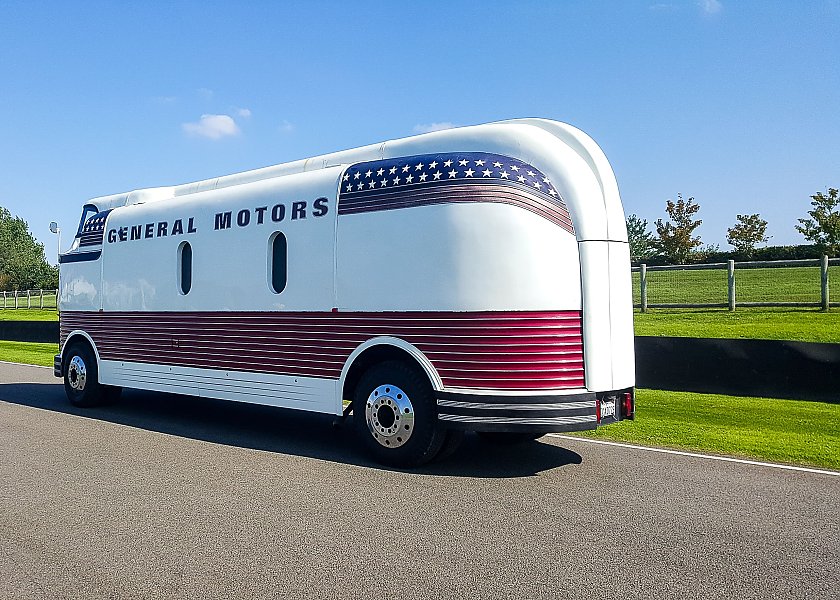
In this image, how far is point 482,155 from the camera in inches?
287

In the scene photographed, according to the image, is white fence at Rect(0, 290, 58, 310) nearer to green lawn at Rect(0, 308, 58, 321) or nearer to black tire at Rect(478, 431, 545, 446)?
green lawn at Rect(0, 308, 58, 321)

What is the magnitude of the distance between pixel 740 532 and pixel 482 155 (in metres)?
3.91

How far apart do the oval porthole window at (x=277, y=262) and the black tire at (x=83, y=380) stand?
4.27 m

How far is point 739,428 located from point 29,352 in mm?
20780

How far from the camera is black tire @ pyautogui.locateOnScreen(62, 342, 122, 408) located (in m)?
11.5

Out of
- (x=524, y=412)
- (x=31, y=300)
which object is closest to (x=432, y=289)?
(x=524, y=412)

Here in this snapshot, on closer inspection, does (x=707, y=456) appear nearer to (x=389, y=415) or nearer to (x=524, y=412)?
(x=524, y=412)

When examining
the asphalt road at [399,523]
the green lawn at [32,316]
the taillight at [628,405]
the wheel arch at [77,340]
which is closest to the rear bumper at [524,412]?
the asphalt road at [399,523]

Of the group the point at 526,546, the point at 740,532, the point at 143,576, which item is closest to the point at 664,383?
the point at 740,532

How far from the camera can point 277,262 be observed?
880cm

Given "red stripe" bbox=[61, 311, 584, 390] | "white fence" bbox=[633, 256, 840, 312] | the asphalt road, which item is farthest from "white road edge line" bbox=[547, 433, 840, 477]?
"white fence" bbox=[633, 256, 840, 312]

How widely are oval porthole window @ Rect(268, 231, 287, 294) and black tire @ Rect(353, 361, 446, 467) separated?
1.68 meters

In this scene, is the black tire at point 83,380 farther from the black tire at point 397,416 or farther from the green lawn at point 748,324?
the green lawn at point 748,324

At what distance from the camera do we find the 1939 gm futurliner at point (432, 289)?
6.98m
